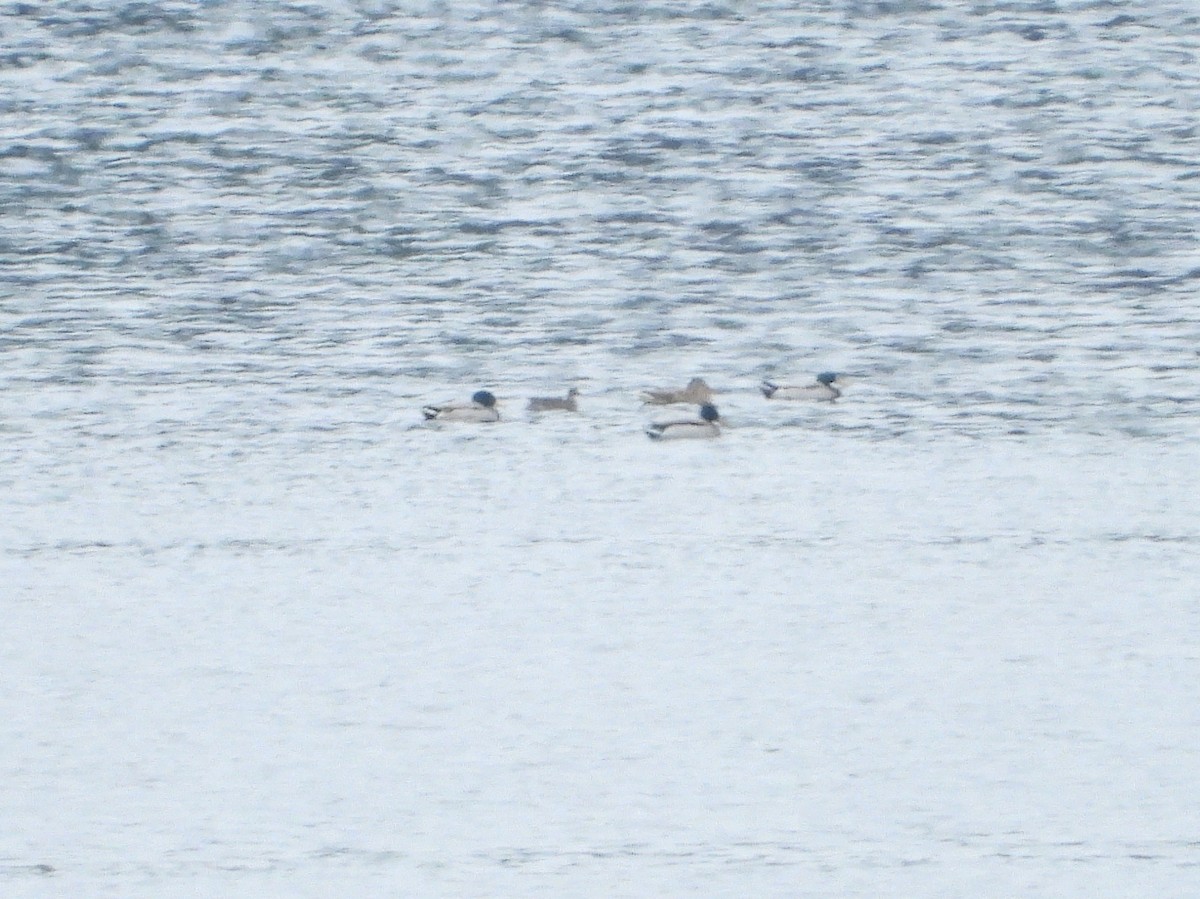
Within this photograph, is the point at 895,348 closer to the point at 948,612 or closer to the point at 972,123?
the point at 948,612

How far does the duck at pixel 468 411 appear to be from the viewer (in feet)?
35.4

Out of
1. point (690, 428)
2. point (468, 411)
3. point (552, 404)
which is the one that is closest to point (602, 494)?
point (690, 428)

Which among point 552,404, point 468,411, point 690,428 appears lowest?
point 552,404

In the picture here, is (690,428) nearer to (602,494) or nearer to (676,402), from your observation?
(676,402)

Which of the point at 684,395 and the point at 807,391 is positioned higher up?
the point at 684,395

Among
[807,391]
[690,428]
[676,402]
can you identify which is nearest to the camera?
[690,428]

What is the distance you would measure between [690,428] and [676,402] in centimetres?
39

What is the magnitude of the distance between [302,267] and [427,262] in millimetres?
731

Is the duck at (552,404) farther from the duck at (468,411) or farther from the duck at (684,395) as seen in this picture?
the duck at (684,395)

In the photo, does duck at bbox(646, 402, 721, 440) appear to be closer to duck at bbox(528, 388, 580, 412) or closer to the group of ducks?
the group of ducks

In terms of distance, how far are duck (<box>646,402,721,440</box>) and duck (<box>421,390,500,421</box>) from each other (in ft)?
2.40

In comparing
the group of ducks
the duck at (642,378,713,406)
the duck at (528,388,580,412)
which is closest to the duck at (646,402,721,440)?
the group of ducks

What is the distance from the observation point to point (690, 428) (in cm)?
1040

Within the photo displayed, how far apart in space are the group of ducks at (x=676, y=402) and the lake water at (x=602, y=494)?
0.09 metres
